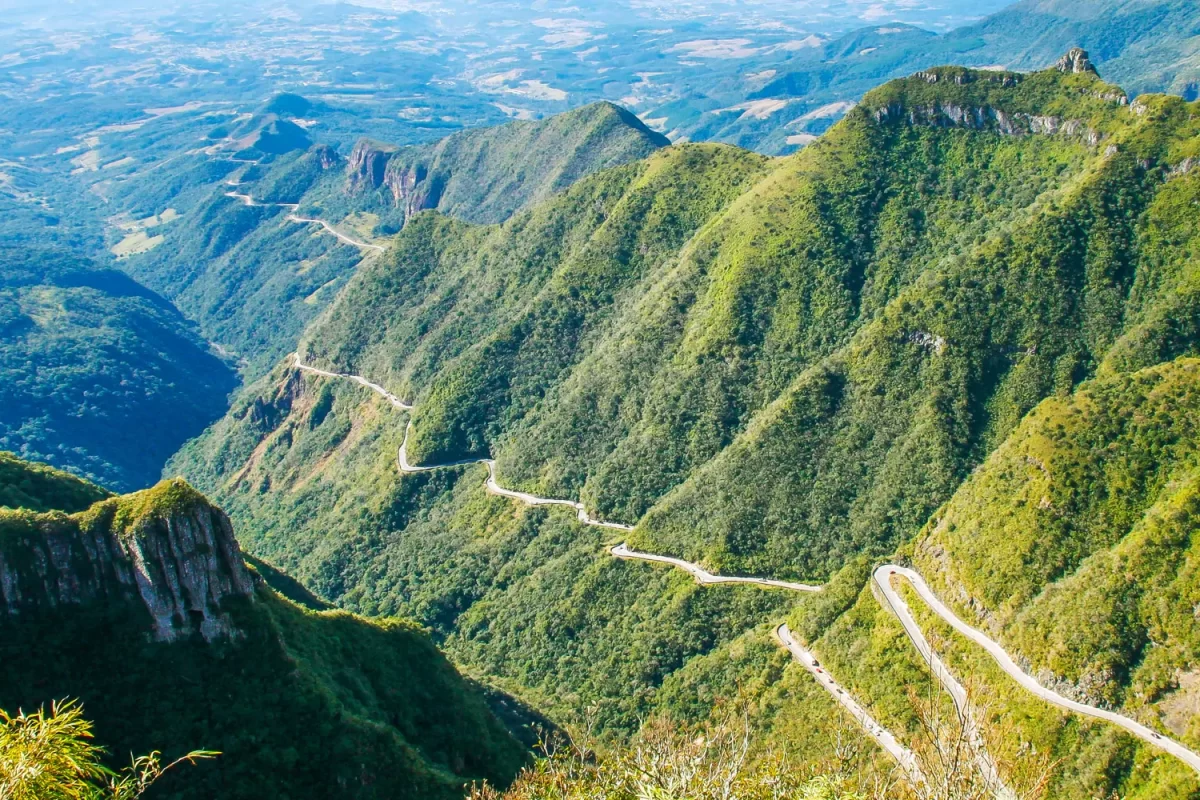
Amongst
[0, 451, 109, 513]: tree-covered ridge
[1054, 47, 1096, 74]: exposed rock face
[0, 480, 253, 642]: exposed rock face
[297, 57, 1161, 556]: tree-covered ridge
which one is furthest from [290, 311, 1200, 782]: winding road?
[1054, 47, 1096, 74]: exposed rock face

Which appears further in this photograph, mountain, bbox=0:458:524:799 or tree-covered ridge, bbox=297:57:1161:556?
tree-covered ridge, bbox=297:57:1161:556

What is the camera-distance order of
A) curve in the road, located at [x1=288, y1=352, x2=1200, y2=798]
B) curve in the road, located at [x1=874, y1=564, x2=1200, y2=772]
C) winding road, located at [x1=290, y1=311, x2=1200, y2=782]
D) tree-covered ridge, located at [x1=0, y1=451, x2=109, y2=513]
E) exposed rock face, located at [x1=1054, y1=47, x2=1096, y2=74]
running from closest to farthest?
winding road, located at [x1=290, y1=311, x2=1200, y2=782] < curve in the road, located at [x1=288, y1=352, x2=1200, y2=798] < curve in the road, located at [x1=874, y1=564, x2=1200, y2=772] < tree-covered ridge, located at [x1=0, y1=451, x2=109, y2=513] < exposed rock face, located at [x1=1054, y1=47, x2=1096, y2=74]

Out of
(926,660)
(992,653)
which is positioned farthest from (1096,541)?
(926,660)

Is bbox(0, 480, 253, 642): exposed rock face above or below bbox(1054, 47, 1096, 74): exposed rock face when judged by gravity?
below

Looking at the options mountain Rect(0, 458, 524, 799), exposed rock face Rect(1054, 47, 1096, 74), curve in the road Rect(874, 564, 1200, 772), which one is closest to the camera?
mountain Rect(0, 458, 524, 799)

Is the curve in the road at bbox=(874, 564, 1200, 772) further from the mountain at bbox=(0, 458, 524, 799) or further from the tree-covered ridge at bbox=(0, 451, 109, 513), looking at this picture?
the tree-covered ridge at bbox=(0, 451, 109, 513)

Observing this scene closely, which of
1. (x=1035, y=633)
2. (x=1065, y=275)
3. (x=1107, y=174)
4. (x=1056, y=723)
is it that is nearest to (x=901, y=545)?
(x=1035, y=633)

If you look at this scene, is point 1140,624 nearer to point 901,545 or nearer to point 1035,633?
point 1035,633
